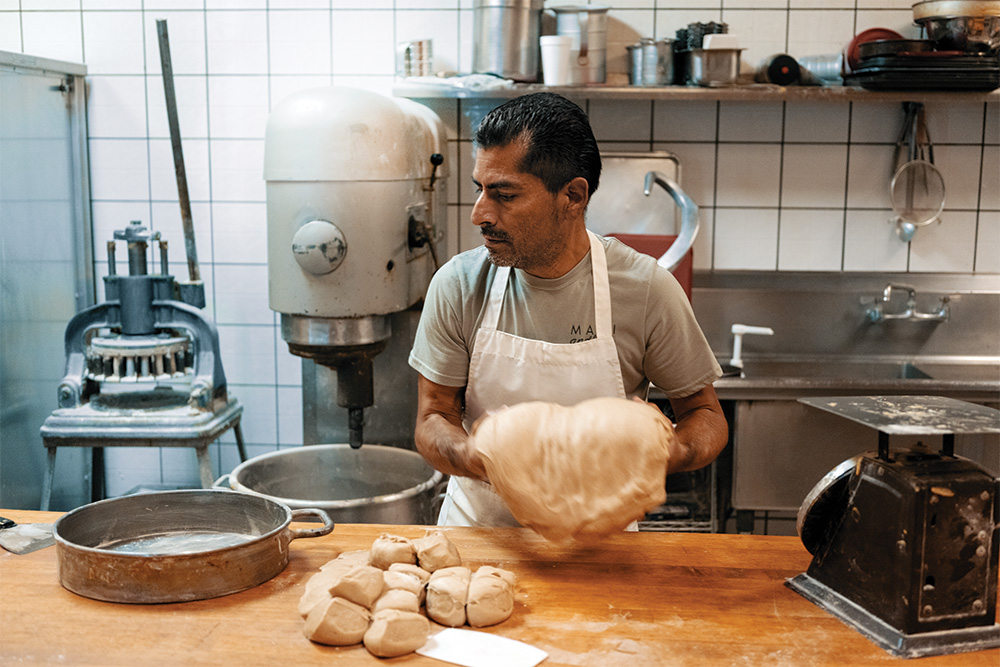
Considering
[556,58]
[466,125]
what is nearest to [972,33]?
[556,58]

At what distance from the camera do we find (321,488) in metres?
Result: 2.74

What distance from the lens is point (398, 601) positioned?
50.4 inches

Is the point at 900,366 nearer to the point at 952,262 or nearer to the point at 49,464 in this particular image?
the point at 952,262

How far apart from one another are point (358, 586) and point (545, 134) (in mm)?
877

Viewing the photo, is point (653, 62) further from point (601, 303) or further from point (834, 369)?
point (601, 303)

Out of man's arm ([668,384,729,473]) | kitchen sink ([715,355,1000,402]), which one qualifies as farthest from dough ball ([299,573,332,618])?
kitchen sink ([715,355,1000,402])

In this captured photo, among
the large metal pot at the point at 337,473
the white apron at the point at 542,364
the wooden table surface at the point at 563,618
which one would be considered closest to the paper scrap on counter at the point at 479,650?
the wooden table surface at the point at 563,618

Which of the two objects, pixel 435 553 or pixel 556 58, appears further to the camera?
pixel 556 58

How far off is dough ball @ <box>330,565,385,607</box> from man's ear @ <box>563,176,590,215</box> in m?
0.82

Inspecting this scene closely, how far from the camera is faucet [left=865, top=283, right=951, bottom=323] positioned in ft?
10.0

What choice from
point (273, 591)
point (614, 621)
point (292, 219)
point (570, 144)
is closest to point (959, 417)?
point (614, 621)

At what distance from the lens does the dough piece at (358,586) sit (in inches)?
50.1

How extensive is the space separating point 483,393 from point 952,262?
2.04 m

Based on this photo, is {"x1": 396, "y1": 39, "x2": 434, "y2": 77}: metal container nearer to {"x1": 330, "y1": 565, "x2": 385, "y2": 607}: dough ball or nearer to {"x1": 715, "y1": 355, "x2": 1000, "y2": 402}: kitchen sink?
{"x1": 715, "y1": 355, "x2": 1000, "y2": 402}: kitchen sink
